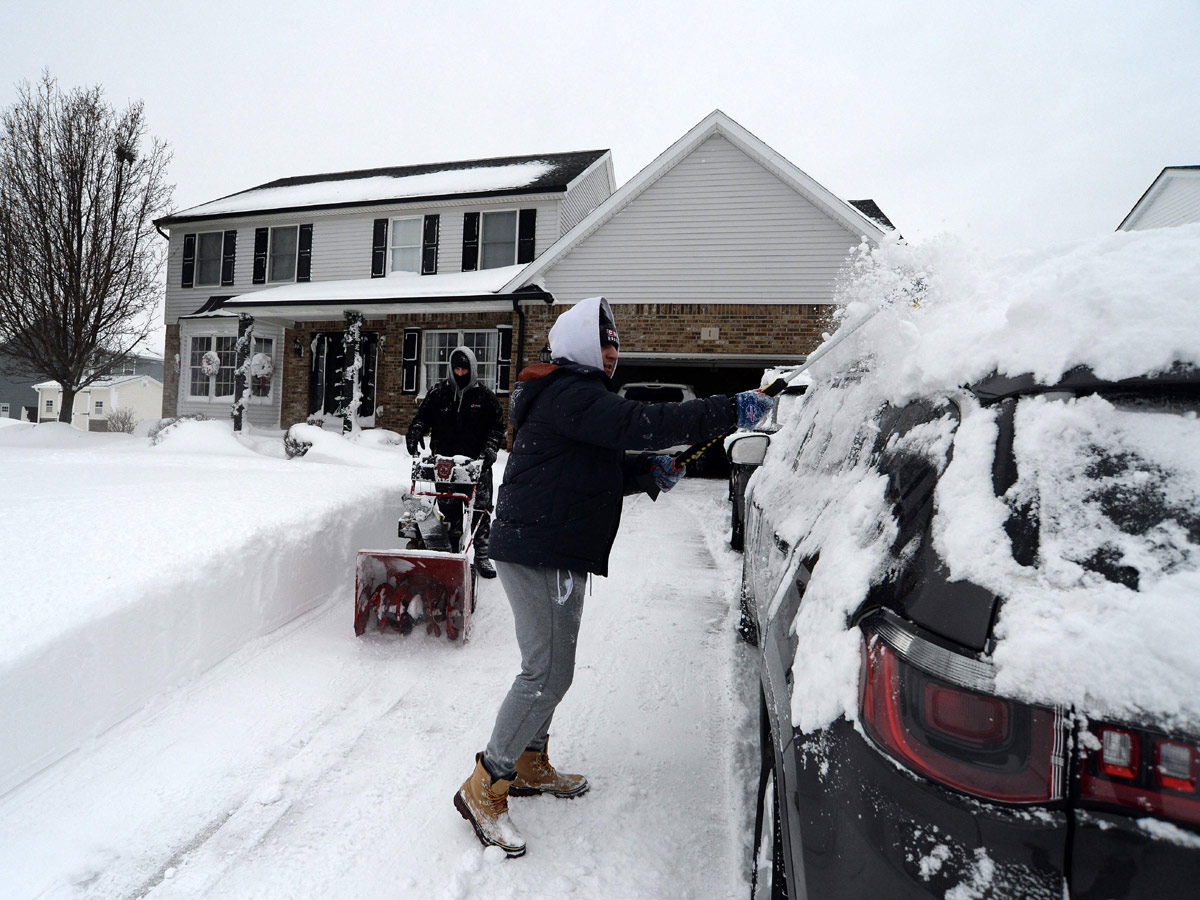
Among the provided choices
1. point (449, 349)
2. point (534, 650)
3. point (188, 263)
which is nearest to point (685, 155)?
Answer: point (449, 349)

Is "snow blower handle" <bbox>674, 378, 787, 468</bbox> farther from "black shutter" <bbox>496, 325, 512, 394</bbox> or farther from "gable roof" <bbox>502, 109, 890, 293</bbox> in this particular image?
"black shutter" <bbox>496, 325, 512, 394</bbox>

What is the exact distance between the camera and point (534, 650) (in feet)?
7.55

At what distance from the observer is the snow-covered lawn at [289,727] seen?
7.22 feet

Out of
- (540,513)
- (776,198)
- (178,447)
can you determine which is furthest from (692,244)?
(540,513)

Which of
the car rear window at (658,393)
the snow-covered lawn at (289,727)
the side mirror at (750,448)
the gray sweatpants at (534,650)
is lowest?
the snow-covered lawn at (289,727)

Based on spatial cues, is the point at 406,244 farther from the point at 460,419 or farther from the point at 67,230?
the point at 460,419

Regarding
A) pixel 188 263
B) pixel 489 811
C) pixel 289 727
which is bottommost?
pixel 289 727

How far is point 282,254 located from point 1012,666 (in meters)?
20.3

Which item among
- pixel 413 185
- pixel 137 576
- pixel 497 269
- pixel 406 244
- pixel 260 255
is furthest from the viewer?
pixel 260 255

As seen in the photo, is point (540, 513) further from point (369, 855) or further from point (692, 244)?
point (692, 244)

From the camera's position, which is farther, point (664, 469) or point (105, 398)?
point (105, 398)

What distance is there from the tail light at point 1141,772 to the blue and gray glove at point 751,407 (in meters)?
1.28

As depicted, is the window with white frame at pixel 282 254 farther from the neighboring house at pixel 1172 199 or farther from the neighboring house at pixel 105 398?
the neighboring house at pixel 105 398

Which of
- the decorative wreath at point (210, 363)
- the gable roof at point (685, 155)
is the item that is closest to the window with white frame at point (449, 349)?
the gable roof at point (685, 155)
